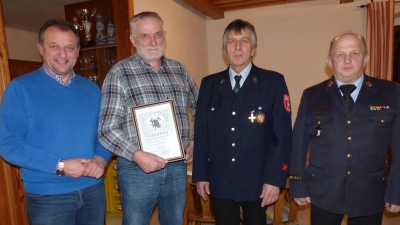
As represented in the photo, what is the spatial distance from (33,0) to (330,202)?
4344 mm

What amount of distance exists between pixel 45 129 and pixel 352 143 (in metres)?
1.53

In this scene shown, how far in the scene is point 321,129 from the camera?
5.18 feet

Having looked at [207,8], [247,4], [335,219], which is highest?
[247,4]

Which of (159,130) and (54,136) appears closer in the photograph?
(54,136)

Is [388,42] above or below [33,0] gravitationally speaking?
below

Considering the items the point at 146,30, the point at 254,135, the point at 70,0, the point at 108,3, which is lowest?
the point at 254,135

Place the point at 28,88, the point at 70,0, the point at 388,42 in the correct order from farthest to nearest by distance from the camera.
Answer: the point at 388,42
the point at 70,0
the point at 28,88

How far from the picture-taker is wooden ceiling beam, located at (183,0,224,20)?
428 cm

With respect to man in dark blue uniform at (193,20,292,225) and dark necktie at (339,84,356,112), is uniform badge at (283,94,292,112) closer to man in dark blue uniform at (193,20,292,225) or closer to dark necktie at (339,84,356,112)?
man in dark blue uniform at (193,20,292,225)

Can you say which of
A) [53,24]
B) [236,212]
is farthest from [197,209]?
[53,24]

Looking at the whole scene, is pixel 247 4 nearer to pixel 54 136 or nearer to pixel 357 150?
pixel 357 150

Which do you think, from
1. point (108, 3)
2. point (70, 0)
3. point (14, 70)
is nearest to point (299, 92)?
point (108, 3)

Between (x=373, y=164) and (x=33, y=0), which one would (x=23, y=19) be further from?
(x=373, y=164)

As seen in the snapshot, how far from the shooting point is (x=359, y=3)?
15.4 ft
